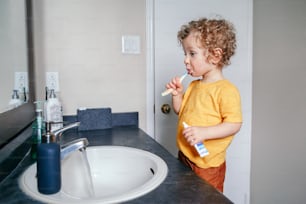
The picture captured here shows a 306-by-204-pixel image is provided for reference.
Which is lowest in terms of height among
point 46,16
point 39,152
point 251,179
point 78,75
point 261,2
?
point 251,179

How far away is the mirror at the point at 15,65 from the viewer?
2.87 feet

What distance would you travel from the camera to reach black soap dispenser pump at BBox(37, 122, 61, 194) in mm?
610

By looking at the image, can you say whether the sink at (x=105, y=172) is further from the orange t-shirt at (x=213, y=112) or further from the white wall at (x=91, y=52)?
the white wall at (x=91, y=52)

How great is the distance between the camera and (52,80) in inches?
55.7

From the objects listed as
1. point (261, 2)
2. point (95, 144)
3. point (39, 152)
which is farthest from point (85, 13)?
point (261, 2)

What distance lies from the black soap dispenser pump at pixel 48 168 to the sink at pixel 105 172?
95 mm

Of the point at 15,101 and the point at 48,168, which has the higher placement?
the point at 15,101

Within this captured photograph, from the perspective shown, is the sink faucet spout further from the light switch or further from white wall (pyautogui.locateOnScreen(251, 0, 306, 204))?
white wall (pyautogui.locateOnScreen(251, 0, 306, 204))

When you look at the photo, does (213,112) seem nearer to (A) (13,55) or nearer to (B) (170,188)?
(B) (170,188)

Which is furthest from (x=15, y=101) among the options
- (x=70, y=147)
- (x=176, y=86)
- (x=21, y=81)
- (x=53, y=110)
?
(x=176, y=86)

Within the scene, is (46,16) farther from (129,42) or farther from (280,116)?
(280,116)

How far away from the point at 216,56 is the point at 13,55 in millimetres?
791

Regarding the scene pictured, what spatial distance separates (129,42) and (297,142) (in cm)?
135

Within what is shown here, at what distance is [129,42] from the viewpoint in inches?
58.9
